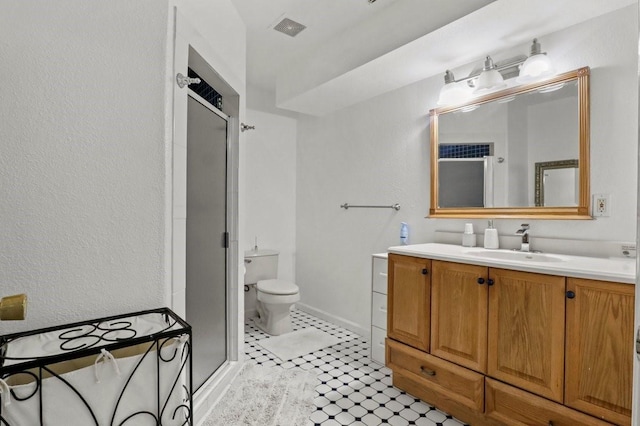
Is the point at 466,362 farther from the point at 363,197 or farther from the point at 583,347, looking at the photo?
the point at 363,197

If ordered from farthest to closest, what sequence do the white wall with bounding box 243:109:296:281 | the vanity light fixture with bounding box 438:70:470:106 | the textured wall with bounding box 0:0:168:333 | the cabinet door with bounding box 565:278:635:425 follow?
the white wall with bounding box 243:109:296:281, the vanity light fixture with bounding box 438:70:470:106, the cabinet door with bounding box 565:278:635:425, the textured wall with bounding box 0:0:168:333

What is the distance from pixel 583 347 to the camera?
4.42 feet

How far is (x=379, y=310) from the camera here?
2451 millimetres

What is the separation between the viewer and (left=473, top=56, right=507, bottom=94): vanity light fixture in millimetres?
2016

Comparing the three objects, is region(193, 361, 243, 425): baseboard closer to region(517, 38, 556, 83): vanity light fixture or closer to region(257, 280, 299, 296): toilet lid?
region(257, 280, 299, 296): toilet lid

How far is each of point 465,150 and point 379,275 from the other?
3.60ft

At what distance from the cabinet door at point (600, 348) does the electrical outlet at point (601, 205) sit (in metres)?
0.56

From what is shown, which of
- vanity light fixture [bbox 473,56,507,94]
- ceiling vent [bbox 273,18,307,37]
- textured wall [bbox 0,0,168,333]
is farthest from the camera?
ceiling vent [bbox 273,18,307,37]

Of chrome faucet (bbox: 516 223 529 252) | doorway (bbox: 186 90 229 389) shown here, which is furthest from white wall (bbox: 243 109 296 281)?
chrome faucet (bbox: 516 223 529 252)

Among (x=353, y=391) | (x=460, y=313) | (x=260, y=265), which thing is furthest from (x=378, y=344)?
(x=260, y=265)

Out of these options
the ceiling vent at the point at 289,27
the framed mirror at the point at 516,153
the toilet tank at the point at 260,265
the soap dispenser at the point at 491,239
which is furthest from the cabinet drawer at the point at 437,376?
the ceiling vent at the point at 289,27

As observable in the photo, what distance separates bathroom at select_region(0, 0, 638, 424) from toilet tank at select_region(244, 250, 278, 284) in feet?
1.88

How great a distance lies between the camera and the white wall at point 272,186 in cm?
354

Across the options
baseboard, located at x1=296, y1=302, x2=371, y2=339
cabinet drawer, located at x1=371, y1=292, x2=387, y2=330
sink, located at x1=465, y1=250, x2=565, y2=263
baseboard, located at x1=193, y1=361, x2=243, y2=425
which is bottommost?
baseboard, located at x1=296, y1=302, x2=371, y2=339
